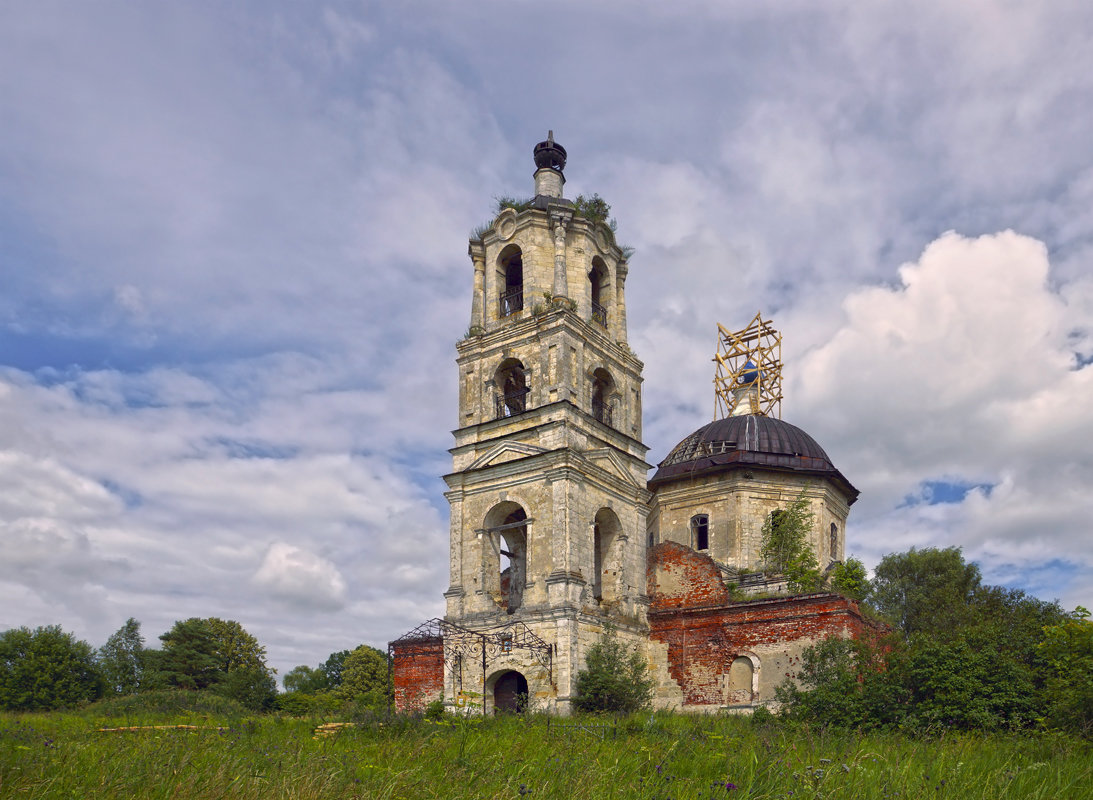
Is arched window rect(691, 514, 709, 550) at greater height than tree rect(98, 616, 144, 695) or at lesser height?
greater

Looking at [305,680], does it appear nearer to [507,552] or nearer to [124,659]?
[124,659]

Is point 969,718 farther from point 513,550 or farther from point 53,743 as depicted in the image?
point 53,743

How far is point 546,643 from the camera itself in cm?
2244

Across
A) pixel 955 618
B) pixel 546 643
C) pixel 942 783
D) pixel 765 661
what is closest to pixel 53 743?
pixel 942 783

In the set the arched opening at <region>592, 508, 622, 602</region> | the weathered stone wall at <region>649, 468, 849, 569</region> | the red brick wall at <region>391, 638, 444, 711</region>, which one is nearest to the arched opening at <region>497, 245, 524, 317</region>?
the arched opening at <region>592, 508, 622, 602</region>

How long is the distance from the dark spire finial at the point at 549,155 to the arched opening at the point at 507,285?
317 cm

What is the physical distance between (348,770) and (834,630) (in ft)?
58.6

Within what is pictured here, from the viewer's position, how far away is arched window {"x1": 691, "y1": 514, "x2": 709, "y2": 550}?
101 feet

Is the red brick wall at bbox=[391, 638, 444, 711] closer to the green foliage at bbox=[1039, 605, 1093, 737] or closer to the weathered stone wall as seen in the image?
the weathered stone wall

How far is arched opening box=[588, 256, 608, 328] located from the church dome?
21.4 ft

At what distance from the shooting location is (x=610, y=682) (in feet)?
70.7

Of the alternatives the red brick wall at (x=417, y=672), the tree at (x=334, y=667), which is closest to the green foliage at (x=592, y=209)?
the red brick wall at (x=417, y=672)

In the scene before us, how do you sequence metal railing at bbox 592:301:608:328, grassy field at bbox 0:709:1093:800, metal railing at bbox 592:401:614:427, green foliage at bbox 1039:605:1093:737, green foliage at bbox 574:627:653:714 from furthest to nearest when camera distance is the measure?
metal railing at bbox 592:301:608:328, metal railing at bbox 592:401:614:427, green foliage at bbox 574:627:653:714, green foliage at bbox 1039:605:1093:737, grassy field at bbox 0:709:1093:800

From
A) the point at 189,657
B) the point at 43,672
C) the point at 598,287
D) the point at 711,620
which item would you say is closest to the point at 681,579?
the point at 711,620
